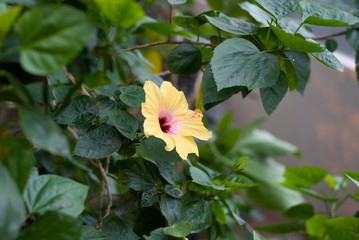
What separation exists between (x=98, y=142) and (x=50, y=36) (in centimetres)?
27

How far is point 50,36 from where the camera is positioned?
0.49m

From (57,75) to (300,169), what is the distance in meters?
0.73

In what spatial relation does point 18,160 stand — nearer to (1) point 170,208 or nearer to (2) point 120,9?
(2) point 120,9

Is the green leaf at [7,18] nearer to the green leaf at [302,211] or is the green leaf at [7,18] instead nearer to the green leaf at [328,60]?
the green leaf at [328,60]

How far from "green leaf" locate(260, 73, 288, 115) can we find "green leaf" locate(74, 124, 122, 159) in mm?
273

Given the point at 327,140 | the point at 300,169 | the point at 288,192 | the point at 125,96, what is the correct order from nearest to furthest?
the point at 125,96 → the point at 300,169 → the point at 288,192 → the point at 327,140

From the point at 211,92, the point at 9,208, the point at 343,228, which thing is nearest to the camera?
the point at 9,208

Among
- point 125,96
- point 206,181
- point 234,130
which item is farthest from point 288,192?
point 125,96

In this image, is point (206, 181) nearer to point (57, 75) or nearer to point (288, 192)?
point (57, 75)

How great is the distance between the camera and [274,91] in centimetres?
86

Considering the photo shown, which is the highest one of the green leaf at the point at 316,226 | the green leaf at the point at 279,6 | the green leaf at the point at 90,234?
the green leaf at the point at 279,6

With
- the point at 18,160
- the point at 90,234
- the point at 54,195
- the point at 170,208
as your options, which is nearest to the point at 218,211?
the point at 170,208

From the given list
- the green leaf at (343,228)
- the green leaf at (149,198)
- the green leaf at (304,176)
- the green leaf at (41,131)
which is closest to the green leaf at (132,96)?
the green leaf at (149,198)

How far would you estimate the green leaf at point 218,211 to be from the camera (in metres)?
0.92
